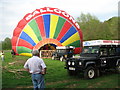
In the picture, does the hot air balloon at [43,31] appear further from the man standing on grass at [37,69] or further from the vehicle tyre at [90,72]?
the man standing on grass at [37,69]

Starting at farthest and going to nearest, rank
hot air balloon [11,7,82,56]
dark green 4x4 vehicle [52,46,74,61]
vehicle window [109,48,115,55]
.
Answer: hot air balloon [11,7,82,56], dark green 4x4 vehicle [52,46,74,61], vehicle window [109,48,115,55]

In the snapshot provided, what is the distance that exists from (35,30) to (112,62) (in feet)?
43.6

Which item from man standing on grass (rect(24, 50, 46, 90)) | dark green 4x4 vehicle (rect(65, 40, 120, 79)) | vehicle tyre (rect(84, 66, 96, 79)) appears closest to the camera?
man standing on grass (rect(24, 50, 46, 90))

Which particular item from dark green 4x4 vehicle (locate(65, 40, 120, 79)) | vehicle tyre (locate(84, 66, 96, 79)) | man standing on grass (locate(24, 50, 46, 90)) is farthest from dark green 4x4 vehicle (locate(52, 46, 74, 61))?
man standing on grass (locate(24, 50, 46, 90))

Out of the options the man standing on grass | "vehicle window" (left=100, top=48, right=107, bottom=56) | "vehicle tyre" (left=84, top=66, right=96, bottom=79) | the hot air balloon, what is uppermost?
the hot air balloon

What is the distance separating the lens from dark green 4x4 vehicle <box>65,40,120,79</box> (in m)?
8.30

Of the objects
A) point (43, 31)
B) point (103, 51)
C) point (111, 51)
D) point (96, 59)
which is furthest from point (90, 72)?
point (43, 31)

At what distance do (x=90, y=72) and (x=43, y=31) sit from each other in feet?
43.6

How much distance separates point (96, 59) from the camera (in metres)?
8.62

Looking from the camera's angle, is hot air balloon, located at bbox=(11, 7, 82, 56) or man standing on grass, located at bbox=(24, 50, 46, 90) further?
hot air balloon, located at bbox=(11, 7, 82, 56)

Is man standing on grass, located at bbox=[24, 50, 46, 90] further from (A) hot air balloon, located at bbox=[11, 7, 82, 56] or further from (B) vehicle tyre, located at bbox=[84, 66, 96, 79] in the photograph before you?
(A) hot air balloon, located at bbox=[11, 7, 82, 56]

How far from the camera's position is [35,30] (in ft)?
68.5

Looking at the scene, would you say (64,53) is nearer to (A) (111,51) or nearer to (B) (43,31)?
(B) (43,31)

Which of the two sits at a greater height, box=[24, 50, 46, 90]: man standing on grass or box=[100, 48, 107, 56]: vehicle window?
box=[100, 48, 107, 56]: vehicle window
